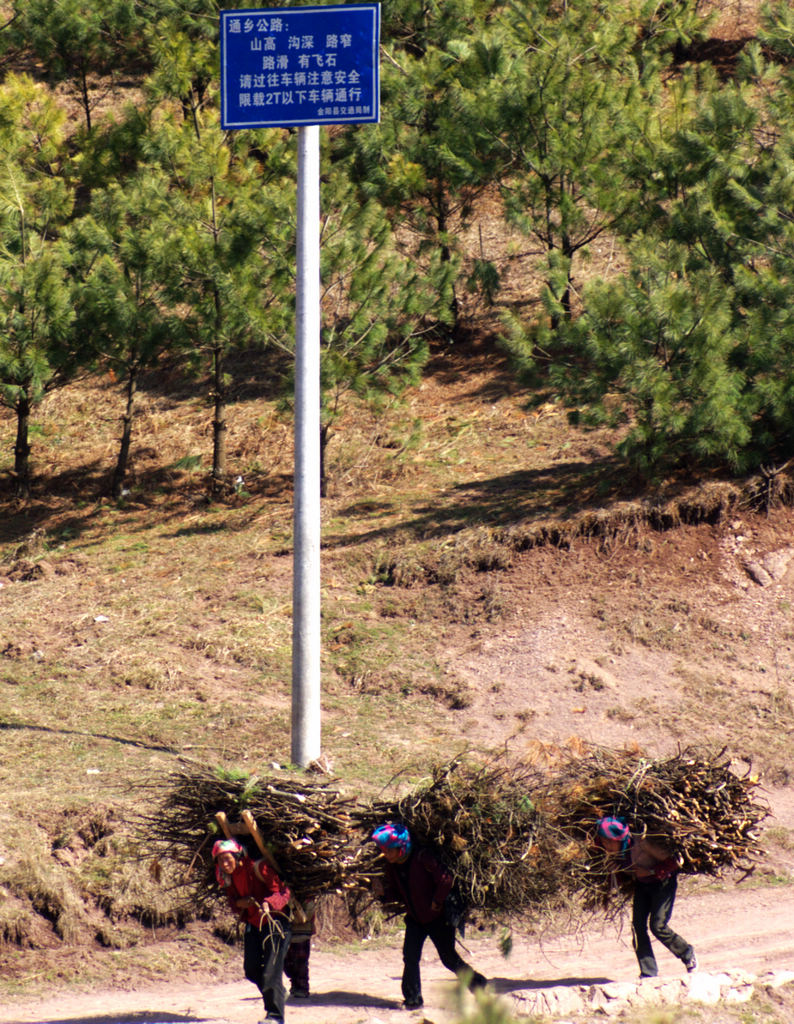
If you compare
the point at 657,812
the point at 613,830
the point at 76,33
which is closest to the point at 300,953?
the point at 613,830

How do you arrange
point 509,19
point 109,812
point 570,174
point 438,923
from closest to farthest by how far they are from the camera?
point 438,923, point 109,812, point 570,174, point 509,19

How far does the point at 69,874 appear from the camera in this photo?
6.96 m

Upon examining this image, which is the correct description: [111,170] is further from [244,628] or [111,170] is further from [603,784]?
[603,784]

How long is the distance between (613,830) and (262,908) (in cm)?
189

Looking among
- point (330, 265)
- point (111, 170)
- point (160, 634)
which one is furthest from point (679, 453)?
point (111, 170)

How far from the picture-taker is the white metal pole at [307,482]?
322 inches

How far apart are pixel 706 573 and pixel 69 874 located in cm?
687

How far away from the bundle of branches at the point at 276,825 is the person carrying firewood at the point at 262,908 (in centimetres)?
11

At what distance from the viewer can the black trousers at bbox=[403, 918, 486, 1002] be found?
587cm

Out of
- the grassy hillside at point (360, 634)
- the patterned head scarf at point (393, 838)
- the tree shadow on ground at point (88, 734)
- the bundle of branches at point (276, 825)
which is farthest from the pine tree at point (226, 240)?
the patterned head scarf at point (393, 838)

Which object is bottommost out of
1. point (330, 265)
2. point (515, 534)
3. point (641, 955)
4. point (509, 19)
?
point (641, 955)

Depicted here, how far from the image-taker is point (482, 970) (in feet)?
21.9

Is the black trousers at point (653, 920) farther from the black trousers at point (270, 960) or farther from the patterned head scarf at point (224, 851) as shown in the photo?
the patterned head scarf at point (224, 851)

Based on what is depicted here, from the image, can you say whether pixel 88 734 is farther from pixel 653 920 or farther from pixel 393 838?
pixel 653 920
